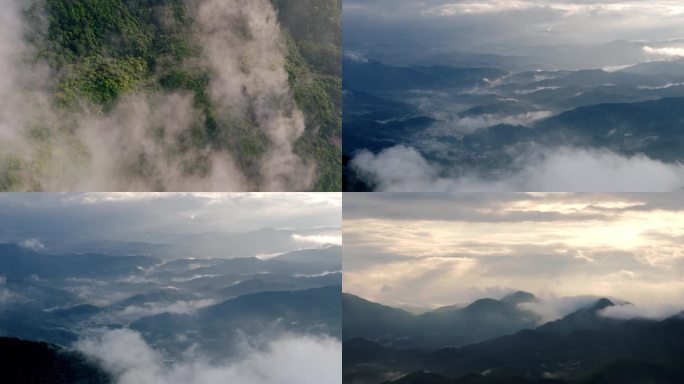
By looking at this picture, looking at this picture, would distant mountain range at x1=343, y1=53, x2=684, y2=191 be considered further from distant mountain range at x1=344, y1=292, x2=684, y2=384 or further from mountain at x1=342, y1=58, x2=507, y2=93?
distant mountain range at x1=344, y1=292, x2=684, y2=384

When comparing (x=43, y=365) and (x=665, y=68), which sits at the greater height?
(x=665, y=68)

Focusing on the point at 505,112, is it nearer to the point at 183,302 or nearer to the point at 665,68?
the point at 665,68

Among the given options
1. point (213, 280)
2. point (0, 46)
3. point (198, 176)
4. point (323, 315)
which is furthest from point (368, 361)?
point (0, 46)

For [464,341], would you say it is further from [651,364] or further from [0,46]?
[0,46]

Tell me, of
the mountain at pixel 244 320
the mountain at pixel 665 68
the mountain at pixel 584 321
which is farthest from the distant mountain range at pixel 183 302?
the mountain at pixel 665 68

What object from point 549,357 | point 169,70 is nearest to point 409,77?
point 169,70
